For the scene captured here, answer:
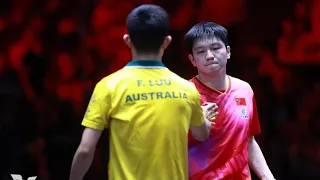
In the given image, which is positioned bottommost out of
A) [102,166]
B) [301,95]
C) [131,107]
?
[102,166]

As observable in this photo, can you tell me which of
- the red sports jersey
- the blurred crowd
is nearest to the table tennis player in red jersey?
the red sports jersey

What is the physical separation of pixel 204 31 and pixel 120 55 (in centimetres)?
170

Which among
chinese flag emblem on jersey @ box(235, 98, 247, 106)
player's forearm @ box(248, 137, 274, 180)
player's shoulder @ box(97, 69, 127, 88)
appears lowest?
player's forearm @ box(248, 137, 274, 180)

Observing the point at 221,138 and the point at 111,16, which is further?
the point at 111,16

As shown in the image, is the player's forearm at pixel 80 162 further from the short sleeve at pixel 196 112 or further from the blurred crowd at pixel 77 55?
the blurred crowd at pixel 77 55

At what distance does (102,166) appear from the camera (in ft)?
13.9

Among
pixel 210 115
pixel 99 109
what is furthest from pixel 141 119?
pixel 210 115

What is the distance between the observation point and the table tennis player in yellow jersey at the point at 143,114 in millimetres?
2006

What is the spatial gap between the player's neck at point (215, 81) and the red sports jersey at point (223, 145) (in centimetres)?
2

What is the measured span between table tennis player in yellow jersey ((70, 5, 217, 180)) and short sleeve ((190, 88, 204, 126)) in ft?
0.06

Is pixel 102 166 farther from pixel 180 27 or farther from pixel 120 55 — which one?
pixel 180 27

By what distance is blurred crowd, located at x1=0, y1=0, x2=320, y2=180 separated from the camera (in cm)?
418

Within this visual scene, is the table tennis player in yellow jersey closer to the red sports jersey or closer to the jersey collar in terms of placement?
the jersey collar

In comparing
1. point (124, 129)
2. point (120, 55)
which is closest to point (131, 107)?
point (124, 129)
